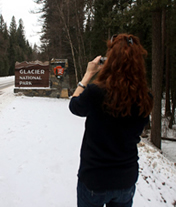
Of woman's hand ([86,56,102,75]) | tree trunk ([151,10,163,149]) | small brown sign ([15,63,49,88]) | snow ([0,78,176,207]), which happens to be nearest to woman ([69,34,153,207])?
woman's hand ([86,56,102,75])

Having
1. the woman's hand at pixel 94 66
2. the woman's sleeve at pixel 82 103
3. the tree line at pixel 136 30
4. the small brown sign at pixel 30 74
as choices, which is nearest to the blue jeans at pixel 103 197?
the woman's sleeve at pixel 82 103

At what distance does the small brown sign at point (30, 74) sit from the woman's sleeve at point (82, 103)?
30.8 ft

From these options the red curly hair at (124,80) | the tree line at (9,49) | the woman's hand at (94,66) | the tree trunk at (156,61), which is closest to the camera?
the red curly hair at (124,80)

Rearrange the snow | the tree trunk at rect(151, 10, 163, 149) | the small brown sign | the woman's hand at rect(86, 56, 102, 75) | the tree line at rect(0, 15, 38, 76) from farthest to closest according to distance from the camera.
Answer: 1. the tree line at rect(0, 15, 38, 76)
2. the small brown sign
3. the tree trunk at rect(151, 10, 163, 149)
4. the snow
5. the woman's hand at rect(86, 56, 102, 75)

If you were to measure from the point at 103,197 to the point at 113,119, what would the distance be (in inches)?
21.9

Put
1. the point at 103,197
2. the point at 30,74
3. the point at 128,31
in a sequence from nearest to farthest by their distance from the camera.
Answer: the point at 103,197
the point at 128,31
the point at 30,74

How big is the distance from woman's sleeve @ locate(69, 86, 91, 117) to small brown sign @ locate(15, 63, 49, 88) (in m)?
9.38

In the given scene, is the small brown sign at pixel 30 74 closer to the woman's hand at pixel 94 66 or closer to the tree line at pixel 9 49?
the woman's hand at pixel 94 66

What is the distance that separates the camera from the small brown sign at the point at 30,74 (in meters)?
10.1

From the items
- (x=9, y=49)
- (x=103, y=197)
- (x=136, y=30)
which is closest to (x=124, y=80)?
(x=103, y=197)

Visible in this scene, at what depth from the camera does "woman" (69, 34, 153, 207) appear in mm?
1136

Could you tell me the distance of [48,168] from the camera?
3344 mm

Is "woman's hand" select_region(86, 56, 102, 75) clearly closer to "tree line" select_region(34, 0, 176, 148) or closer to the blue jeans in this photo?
the blue jeans

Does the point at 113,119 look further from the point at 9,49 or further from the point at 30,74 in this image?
the point at 9,49
